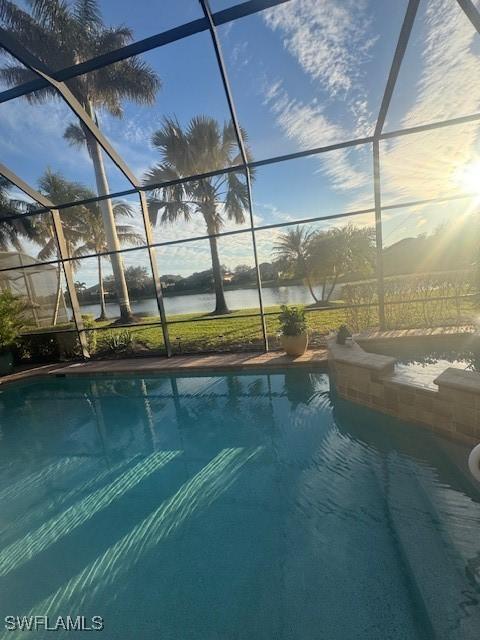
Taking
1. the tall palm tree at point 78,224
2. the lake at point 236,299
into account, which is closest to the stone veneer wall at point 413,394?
the lake at point 236,299

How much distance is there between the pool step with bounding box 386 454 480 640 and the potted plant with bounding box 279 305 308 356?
125 inches

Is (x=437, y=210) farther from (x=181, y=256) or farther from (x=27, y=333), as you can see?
(x=27, y=333)

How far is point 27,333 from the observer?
25.8 feet

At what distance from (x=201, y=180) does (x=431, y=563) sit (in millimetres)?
11732

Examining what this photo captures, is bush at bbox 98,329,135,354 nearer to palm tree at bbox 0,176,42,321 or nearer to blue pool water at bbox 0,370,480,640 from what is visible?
blue pool water at bbox 0,370,480,640

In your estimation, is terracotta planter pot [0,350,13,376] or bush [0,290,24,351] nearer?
bush [0,290,24,351]

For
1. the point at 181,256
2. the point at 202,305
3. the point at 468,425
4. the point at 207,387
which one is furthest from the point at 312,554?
the point at 202,305

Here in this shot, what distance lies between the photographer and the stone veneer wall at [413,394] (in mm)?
2531

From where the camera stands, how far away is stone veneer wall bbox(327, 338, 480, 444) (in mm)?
2531

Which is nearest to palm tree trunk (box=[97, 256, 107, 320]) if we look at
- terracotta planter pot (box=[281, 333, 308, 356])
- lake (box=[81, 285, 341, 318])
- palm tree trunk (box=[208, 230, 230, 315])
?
lake (box=[81, 285, 341, 318])

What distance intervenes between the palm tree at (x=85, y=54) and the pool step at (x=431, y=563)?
9876 mm

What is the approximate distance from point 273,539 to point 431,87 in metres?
5.94

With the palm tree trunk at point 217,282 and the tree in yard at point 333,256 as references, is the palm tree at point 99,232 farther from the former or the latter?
the tree in yard at point 333,256

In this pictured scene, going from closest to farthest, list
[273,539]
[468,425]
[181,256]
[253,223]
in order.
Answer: [273,539] → [468,425] → [253,223] → [181,256]
